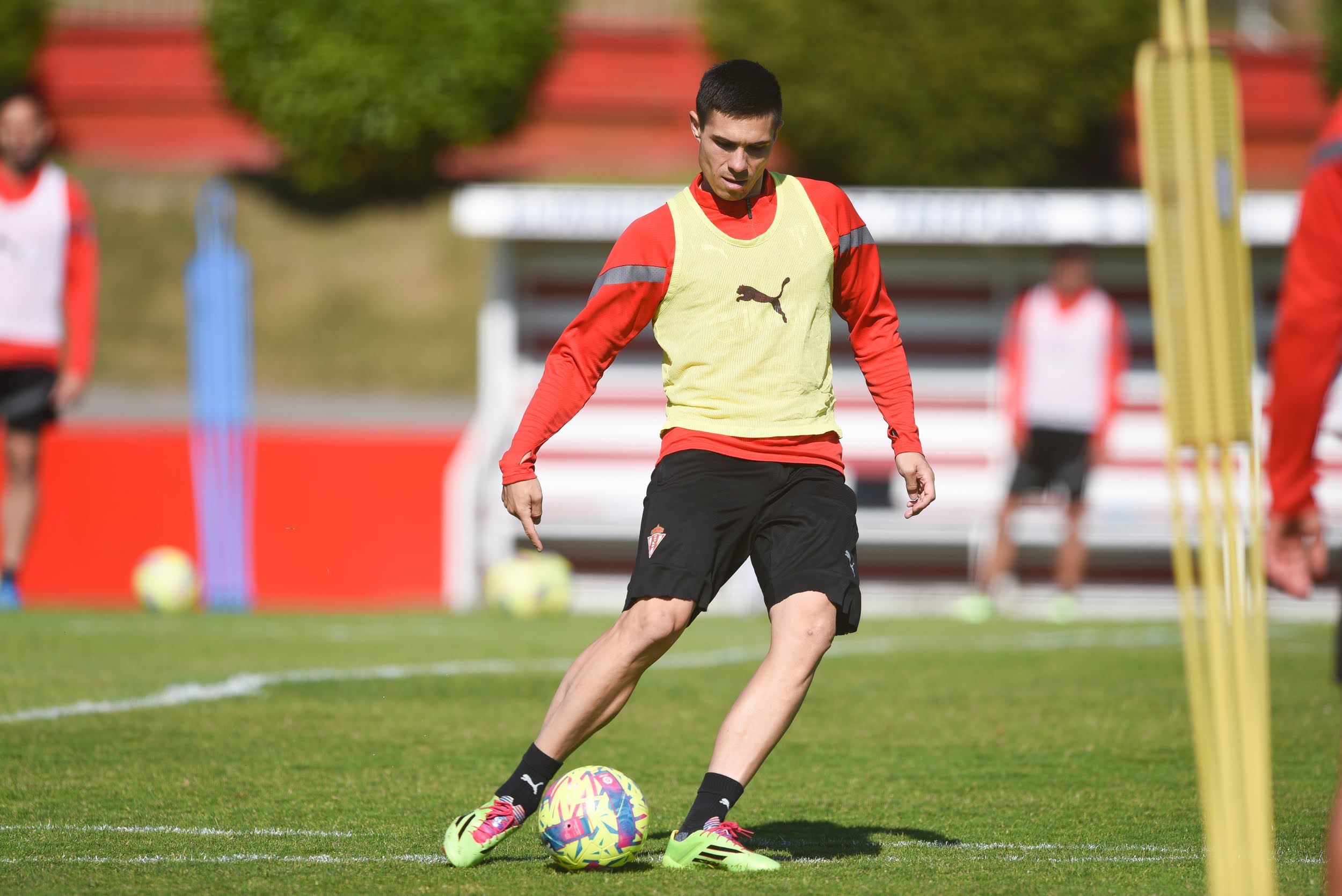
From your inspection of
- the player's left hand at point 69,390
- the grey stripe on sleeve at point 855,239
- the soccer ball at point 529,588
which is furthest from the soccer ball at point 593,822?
the soccer ball at point 529,588

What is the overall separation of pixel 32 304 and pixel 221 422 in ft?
10.7

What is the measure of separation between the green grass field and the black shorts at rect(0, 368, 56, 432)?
1.16 metres

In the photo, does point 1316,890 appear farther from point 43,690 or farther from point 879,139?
point 879,139

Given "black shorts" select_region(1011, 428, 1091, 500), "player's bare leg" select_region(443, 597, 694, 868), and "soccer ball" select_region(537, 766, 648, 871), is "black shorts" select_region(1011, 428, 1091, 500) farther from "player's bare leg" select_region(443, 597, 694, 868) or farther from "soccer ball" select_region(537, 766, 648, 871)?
"soccer ball" select_region(537, 766, 648, 871)

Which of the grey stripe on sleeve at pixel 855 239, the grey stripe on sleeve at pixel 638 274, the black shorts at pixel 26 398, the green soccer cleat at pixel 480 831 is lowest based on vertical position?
the green soccer cleat at pixel 480 831

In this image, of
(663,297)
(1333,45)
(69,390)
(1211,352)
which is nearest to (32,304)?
(69,390)

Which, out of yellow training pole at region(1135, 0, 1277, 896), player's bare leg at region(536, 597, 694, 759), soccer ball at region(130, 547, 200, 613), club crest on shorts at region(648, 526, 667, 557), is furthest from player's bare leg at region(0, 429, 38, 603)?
yellow training pole at region(1135, 0, 1277, 896)

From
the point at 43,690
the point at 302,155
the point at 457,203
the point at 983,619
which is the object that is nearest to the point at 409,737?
the point at 43,690

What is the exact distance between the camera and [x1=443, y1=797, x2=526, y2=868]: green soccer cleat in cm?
452

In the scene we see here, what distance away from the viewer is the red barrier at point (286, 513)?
531 inches

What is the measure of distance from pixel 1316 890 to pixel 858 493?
10259mm

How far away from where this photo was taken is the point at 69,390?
1038 cm

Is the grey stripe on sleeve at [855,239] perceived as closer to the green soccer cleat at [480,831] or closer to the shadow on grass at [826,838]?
the shadow on grass at [826,838]

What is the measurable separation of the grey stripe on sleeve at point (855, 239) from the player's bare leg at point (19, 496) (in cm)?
689
